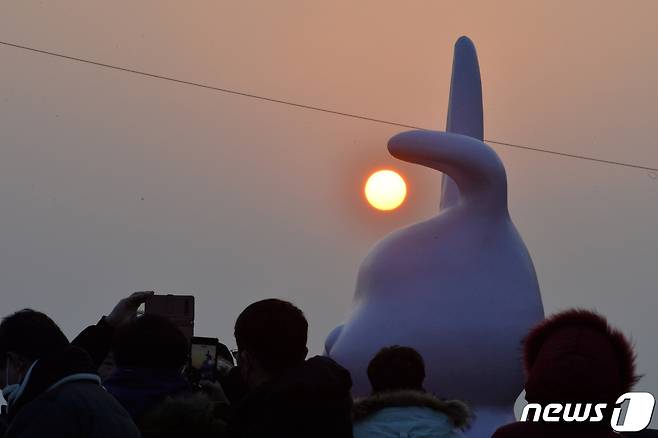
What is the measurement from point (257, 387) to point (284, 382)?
0.30ft

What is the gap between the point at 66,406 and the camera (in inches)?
142

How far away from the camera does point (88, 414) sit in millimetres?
3611

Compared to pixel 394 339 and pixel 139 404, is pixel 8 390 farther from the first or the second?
pixel 394 339

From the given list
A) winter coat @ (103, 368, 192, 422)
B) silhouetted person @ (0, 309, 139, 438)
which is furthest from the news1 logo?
winter coat @ (103, 368, 192, 422)

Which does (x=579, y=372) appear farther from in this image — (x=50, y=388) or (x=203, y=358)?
(x=203, y=358)

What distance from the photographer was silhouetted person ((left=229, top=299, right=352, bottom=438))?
11.5 ft

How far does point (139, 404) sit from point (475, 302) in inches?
257

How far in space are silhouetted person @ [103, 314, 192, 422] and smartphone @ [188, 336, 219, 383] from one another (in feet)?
1.74

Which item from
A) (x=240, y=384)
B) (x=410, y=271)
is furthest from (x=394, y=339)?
(x=240, y=384)

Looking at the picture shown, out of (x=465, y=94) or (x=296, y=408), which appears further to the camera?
(x=465, y=94)

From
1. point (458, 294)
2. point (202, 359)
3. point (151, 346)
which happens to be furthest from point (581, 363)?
point (458, 294)

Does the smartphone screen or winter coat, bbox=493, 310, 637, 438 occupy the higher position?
winter coat, bbox=493, 310, 637, 438

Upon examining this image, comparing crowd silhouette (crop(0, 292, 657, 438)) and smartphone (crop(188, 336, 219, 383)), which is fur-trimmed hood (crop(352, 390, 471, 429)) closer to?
crowd silhouette (crop(0, 292, 657, 438))

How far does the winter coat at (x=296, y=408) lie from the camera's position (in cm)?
349
